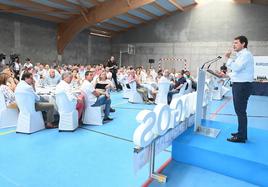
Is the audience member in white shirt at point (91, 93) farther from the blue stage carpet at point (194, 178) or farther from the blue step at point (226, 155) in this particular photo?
the blue stage carpet at point (194, 178)

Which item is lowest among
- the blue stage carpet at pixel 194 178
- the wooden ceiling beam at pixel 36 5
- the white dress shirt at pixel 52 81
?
the blue stage carpet at pixel 194 178

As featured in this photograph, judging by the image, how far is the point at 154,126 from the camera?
2.48 metres

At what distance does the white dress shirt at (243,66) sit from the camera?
2744mm

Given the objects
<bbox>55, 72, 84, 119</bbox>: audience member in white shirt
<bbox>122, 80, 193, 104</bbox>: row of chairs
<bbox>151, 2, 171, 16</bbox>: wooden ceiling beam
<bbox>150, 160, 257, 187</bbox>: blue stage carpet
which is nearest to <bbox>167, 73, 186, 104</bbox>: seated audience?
<bbox>122, 80, 193, 104</bbox>: row of chairs

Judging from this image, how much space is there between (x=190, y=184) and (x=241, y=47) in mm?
1710

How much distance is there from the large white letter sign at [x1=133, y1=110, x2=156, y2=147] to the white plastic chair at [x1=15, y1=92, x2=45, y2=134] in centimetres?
245

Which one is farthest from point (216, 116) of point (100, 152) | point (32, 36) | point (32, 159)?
point (32, 36)

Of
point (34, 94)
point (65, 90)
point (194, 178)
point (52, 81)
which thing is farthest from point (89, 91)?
point (194, 178)

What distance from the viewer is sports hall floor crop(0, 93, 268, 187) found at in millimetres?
2457

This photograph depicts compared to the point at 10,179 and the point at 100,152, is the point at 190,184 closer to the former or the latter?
the point at 100,152

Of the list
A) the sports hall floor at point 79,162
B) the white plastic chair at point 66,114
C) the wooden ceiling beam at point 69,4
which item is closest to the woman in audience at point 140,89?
the sports hall floor at point 79,162

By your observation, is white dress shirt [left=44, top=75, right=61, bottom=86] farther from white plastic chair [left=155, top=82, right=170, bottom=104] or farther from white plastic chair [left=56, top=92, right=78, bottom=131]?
white plastic chair [left=155, top=82, right=170, bottom=104]

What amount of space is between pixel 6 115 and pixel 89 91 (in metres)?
1.59

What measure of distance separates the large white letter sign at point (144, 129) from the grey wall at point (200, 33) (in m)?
14.5
